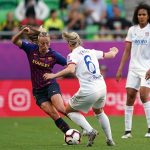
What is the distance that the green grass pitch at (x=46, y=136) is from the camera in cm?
1206

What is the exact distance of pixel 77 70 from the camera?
11742mm

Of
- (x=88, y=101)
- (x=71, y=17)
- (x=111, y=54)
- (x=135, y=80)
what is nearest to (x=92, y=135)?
(x=88, y=101)

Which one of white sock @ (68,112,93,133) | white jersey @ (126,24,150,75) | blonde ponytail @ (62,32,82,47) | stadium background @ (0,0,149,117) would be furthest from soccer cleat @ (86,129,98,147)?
stadium background @ (0,0,149,117)

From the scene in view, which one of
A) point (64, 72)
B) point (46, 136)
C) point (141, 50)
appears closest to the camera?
point (64, 72)

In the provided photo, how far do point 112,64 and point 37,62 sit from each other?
9.87 m

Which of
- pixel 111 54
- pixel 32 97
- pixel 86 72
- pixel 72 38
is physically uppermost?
pixel 72 38

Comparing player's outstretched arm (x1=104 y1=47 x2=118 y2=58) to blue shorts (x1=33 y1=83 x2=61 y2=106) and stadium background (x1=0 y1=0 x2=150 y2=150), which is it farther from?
stadium background (x1=0 y1=0 x2=150 y2=150)

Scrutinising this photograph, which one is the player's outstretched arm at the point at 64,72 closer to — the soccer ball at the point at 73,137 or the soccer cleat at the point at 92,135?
the soccer cleat at the point at 92,135

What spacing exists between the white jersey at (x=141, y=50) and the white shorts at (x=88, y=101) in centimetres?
217

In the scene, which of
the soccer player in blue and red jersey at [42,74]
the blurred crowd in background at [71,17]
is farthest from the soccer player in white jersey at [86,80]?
the blurred crowd in background at [71,17]

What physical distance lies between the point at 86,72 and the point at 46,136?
324cm

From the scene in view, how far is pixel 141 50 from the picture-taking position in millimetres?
13742

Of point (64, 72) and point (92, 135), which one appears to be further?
point (92, 135)

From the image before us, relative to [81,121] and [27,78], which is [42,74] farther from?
[27,78]
